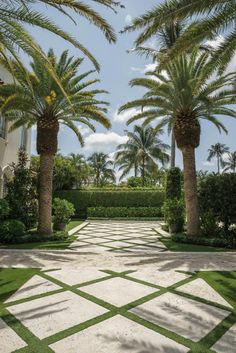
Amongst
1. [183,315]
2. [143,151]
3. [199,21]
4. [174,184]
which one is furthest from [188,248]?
[143,151]

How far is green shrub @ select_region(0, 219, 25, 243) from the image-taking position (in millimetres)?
11297

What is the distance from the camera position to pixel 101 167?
58969 millimetres

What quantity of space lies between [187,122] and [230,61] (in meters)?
4.22

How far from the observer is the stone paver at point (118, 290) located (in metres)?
5.23

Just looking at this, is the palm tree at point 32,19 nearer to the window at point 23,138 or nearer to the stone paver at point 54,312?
the stone paver at point 54,312

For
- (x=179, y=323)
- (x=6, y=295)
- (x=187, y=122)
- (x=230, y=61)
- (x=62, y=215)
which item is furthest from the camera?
(x=62, y=215)

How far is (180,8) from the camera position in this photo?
680 cm

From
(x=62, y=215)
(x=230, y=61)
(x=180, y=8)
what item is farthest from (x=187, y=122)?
(x=62, y=215)

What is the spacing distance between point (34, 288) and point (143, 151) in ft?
99.8

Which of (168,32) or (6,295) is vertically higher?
(168,32)

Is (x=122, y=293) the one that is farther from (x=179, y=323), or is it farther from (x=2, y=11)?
(x=2, y=11)

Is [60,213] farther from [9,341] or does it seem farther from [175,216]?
[9,341]

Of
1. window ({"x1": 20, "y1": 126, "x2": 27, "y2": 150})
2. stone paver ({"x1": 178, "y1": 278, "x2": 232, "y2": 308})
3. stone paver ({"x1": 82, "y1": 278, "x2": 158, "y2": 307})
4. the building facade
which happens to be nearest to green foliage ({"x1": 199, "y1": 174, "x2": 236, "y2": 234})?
stone paver ({"x1": 178, "y1": 278, "x2": 232, "y2": 308})

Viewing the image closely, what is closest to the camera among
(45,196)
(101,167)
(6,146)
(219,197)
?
(219,197)
